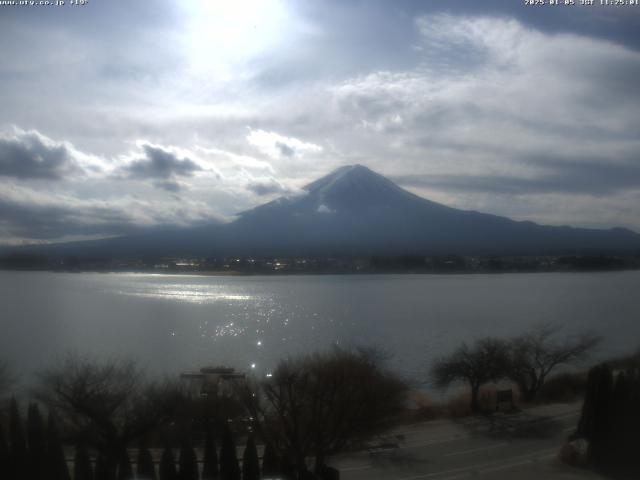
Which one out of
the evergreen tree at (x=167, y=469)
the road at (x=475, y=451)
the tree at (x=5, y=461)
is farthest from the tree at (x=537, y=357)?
the tree at (x=5, y=461)

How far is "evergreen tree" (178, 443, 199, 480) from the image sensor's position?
5523 millimetres

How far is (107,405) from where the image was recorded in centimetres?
607

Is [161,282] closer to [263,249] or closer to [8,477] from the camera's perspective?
[263,249]

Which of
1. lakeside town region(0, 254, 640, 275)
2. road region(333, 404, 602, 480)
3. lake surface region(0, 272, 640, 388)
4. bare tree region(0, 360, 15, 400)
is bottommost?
road region(333, 404, 602, 480)

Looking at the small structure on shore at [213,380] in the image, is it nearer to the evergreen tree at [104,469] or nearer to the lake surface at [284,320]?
the lake surface at [284,320]

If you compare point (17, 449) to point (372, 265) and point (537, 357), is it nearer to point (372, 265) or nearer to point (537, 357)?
point (537, 357)

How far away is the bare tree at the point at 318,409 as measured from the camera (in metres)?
6.29

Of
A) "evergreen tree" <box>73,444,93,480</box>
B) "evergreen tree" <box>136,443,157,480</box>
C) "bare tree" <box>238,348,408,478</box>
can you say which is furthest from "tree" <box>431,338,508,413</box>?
"evergreen tree" <box>73,444,93,480</box>

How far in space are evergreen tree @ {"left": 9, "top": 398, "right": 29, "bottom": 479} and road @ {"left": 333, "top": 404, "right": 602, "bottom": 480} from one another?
304 cm

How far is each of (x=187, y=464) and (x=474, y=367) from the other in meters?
6.24

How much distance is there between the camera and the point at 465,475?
242 inches

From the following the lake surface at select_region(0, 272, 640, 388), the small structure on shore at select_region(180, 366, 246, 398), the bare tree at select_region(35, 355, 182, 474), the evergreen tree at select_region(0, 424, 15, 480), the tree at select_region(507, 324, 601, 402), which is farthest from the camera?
the lake surface at select_region(0, 272, 640, 388)

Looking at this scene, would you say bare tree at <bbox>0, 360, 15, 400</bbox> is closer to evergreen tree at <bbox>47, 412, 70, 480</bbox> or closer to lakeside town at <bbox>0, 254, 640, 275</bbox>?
evergreen tree at <bbox>47, 412, 70, 480</bbox>

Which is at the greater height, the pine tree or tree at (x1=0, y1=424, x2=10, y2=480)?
tree at (x1=0, y1=424, x2=10, y2=480)
